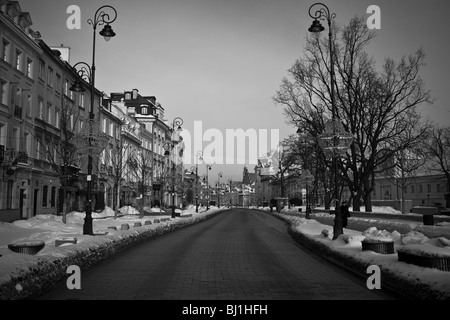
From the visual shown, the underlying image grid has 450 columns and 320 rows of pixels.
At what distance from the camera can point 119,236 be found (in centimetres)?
1538

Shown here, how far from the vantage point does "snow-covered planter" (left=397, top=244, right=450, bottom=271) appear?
785 cm

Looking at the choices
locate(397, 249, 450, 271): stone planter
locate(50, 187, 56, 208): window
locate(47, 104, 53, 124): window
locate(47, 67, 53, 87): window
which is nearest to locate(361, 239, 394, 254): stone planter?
locate(397, 249, 450, 271): stone planter

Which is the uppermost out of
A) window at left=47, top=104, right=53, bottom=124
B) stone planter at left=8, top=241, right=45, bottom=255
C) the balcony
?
window at left=47, top=104, right=53, bottom=124

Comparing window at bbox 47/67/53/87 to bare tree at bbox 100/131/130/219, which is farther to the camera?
window at bbox 47/67/53/87

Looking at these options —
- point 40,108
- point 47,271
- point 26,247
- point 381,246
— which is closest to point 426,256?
point 381,246

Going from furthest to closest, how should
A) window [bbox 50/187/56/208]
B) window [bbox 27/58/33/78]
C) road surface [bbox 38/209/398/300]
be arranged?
window [bbox 50/187/56/208] → window [bbox 27/58/33/78] → road surface [bbox 38/209/398/300]

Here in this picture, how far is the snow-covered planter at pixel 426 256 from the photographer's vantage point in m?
7.85

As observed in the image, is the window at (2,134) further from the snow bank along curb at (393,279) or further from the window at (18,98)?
the snow bank along curb at (393,279)

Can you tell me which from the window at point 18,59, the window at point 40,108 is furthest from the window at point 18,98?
the window at point 40,108

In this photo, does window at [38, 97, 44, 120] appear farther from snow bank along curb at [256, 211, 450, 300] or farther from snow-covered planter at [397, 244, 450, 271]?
snow-covered planter at [397, 244, 450, 271]

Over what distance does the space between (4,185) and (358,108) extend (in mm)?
28022

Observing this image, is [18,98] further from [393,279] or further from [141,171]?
[393,279]

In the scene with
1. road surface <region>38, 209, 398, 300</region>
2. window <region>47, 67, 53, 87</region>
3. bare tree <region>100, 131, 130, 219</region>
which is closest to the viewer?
road surface <region>38, 209, 398, 300</region>
